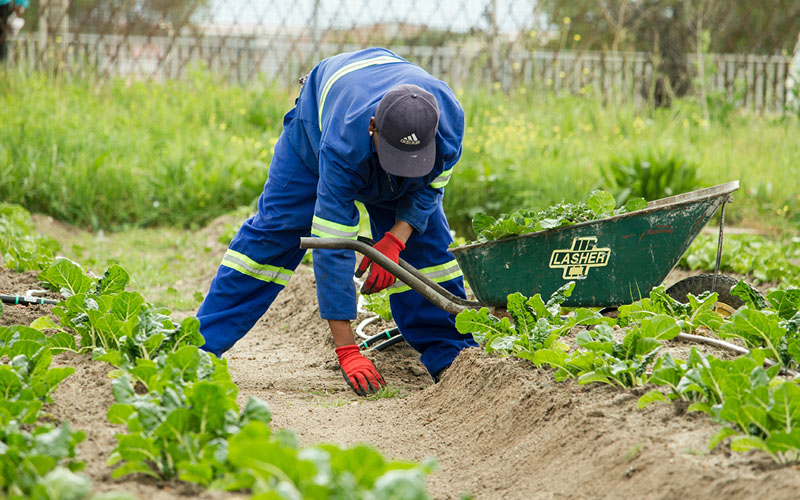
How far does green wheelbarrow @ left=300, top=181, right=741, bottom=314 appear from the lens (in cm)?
315

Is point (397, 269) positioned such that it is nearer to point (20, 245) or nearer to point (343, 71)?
point (343, 71)

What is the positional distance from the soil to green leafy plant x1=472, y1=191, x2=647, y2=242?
0.52m

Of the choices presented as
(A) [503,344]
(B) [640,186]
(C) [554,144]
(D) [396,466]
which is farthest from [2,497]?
(C) [554,144]

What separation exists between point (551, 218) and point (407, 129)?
0.84 meters

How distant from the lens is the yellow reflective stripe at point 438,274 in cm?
367

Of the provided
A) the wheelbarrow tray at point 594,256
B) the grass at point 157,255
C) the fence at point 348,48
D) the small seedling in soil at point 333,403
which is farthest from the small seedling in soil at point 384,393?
the fence at point 348,48

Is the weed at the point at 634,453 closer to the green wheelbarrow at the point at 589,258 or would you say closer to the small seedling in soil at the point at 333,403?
the green wheelbarrow at the point at 589,258

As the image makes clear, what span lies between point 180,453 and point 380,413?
1.42 m

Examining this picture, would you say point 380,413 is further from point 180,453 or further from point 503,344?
point 180,453

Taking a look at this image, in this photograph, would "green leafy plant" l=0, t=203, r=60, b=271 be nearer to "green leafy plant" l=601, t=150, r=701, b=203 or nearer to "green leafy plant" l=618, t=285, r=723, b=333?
"green leafy plant" l=618, t=285, r=723, b=333

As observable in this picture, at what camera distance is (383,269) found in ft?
11.0

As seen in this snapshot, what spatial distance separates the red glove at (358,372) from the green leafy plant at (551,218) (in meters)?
0.80

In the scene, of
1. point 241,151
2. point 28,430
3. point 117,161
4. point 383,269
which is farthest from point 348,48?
point 28,430

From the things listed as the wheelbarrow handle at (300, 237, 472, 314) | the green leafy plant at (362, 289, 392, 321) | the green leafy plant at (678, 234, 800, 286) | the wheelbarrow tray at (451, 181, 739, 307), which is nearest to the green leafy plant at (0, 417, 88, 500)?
the wheelbarrow handle at (300, 237, 472, 314)
